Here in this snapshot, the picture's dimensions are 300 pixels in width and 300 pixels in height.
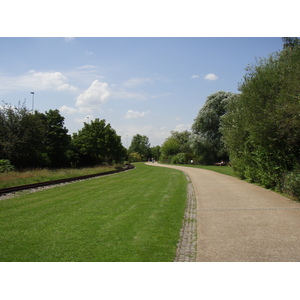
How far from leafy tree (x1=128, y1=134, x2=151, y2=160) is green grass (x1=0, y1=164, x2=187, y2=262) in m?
111

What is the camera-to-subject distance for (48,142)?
38406 mm

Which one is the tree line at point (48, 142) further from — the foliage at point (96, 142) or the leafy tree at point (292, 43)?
the leafy tree at point (292, 43)

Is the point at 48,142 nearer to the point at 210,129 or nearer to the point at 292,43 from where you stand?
the point at 210,129

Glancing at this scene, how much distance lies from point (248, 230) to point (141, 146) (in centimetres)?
12172

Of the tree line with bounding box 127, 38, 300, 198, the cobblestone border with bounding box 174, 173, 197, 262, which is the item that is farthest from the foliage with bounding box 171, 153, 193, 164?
the cobblestone border with bounding box 174, 173, 197, 262

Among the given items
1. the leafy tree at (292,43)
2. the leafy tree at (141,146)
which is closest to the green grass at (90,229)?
the leafy tree at (292,43)

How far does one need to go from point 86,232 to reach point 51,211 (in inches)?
128

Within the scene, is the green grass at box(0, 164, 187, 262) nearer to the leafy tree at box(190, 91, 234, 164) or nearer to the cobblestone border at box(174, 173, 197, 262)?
the cobblestone border at box(174, 173, 197, 262)

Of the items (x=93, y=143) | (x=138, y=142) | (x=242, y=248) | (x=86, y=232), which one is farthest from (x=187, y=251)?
(x=138, y=142)

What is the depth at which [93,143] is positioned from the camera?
44.5 meters

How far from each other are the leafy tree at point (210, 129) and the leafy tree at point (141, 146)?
7304cm

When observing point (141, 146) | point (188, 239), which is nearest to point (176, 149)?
point (141, 146)

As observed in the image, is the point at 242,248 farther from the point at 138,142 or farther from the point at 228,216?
the point at 138,142
